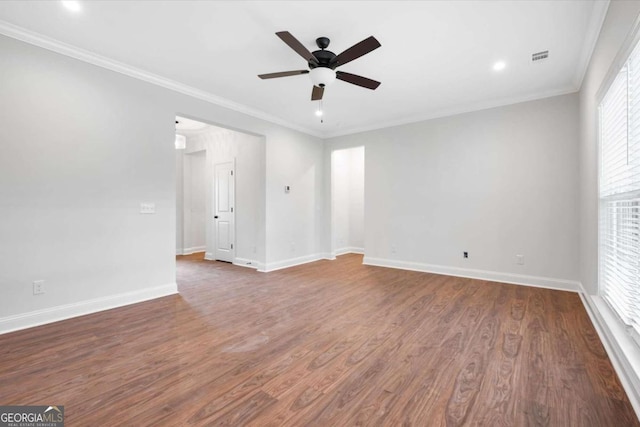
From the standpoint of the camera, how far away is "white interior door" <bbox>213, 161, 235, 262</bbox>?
6090 mm

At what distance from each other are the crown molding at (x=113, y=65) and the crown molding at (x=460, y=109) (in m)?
2.15

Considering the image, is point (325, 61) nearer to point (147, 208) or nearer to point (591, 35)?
point (591, 35)

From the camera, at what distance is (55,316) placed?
9.59 ft

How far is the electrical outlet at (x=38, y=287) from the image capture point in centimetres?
281

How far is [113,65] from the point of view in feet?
10.8

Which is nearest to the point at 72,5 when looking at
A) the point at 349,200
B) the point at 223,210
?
the point at 223,210

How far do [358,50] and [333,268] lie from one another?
388 cm

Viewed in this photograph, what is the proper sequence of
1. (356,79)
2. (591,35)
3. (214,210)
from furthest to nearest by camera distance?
1. (214,210)
2. (356,79)
3. (591,35)

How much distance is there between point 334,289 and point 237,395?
242 centimetres

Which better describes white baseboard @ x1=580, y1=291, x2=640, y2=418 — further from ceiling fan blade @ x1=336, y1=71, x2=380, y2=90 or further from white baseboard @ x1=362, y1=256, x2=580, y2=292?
ceiling fan blade @ x1=336, y1=71, x2=380, y2=90

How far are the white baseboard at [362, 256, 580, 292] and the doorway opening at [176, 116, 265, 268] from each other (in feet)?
8.38

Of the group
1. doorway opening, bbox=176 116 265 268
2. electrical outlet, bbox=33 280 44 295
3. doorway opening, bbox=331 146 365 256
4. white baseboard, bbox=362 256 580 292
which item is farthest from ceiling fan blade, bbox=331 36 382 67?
doorway opening, bbox=331 146 365 256

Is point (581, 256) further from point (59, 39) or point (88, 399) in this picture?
point (59, 39)

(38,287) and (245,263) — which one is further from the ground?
(38,287)
